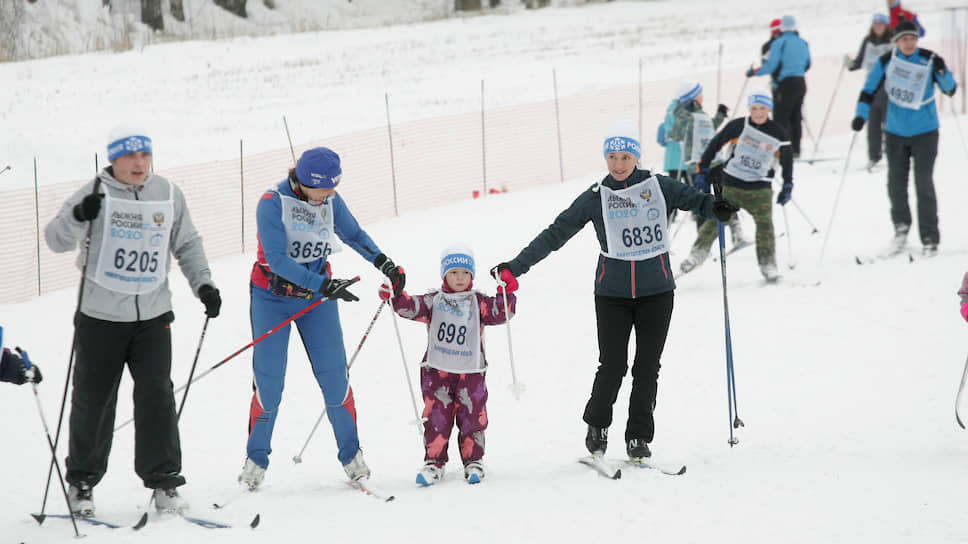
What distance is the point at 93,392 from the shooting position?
14.2 ft

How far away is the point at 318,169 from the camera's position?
457 centimetres

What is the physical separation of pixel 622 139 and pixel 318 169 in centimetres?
152

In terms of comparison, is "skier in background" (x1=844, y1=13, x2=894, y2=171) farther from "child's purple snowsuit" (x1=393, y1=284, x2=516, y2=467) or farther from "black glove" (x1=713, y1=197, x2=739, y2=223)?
"child's purple snowsuit" (x1=393, y1=284, x2=516, y2=467)

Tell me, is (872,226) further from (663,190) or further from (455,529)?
(455,529)

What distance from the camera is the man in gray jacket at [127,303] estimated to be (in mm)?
4230

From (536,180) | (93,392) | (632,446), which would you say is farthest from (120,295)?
(536,180)

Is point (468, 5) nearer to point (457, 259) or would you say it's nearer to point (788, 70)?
point (788, 70)

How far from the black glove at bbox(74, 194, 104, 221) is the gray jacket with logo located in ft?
0.16

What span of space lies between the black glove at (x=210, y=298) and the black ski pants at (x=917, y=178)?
6.61m

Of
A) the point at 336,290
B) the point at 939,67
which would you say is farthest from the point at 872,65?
the point at 336,290

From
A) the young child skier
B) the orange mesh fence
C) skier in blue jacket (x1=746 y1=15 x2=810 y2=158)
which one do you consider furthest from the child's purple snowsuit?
skier in blue jacket (x1=746 y1=15 x2=810 y2=158)

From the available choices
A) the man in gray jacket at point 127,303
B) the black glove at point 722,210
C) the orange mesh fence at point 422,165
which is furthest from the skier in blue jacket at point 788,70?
the man in gray jacket at point 127,303

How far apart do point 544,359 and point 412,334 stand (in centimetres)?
135

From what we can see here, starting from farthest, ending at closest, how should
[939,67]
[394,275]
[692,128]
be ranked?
[692,128], [939,67], [394,275]
